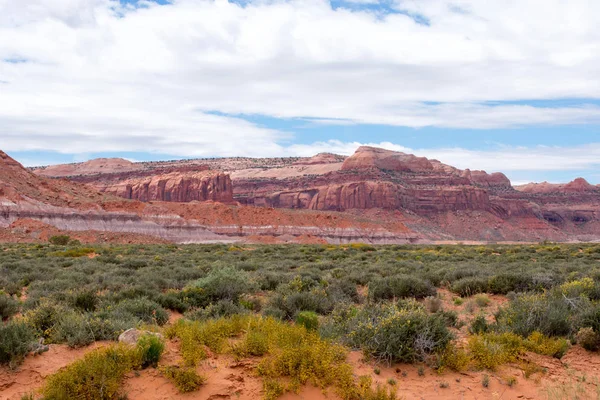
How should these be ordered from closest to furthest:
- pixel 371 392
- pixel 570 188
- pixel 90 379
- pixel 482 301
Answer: pixel 90 379, pixel 371 392, pixel 482 301, pixel 570 188

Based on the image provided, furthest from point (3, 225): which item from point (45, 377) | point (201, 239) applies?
point (45, 377)

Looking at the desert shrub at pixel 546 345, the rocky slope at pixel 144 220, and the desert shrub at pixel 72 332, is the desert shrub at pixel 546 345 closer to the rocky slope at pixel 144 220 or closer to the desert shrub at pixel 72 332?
the desert shrub at pixel 72 332

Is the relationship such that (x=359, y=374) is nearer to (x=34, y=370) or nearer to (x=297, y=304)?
(x=297, y=304)

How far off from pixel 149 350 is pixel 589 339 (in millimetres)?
7489

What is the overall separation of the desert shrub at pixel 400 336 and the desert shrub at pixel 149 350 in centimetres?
300

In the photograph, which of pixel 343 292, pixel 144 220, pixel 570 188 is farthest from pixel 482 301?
pixel 570 188

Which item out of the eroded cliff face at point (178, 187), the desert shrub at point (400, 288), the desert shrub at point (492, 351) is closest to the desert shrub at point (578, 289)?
the desert shrub at point (400, 288)

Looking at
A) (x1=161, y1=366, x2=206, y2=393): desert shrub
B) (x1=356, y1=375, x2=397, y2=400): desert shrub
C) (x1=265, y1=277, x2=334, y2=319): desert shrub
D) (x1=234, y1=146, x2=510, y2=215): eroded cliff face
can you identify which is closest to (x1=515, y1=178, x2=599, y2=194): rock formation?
(x1=234, y1=146, x2=510, y2=215): eroded cliff face

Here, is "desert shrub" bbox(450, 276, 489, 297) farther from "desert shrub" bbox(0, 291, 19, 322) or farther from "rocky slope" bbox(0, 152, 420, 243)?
"rocky slope" bbox(0, 152, 420, 243)

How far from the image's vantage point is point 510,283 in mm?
14750

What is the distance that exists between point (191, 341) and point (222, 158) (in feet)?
642

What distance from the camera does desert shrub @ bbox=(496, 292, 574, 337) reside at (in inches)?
353

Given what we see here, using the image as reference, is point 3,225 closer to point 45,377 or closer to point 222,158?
point 45,377

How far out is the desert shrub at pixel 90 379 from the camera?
5891mm
